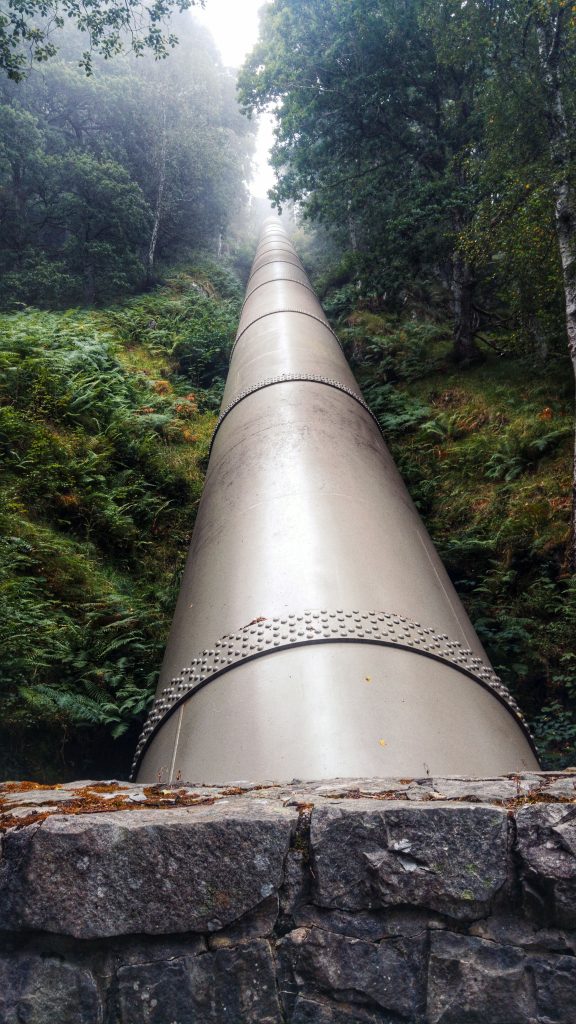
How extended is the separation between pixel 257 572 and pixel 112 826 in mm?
1953

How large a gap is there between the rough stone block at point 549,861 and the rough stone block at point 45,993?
107 centimetres

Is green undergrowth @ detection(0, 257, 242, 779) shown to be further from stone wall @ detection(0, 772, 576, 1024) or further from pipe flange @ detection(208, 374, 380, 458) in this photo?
stone wall @ detection(0, 772, 576, 1024)

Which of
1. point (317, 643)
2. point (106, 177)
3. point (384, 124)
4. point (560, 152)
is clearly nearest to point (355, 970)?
point (317, 643)

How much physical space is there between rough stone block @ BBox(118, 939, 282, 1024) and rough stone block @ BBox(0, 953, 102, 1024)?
0.27ft

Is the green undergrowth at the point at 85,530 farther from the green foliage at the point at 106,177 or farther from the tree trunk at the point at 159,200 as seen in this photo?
the tree trunk at the point at 159,200

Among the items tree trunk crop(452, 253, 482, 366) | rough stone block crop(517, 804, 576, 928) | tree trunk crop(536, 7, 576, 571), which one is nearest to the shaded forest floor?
tree trunk crop(452, 253, 482, 366)

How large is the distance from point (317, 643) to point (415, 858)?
1444mm

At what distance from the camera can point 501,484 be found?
8.67 meters

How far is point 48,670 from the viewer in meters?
4.78

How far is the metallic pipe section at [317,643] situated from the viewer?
262 centimetres

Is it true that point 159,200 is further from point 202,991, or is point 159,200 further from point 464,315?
point 202,991

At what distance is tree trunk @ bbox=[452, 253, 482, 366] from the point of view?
1183cm

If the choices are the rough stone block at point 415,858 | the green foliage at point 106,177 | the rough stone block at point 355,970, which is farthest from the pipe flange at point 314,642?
the green foliage at point 106,177

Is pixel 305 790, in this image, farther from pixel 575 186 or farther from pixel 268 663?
pixel 575 186
